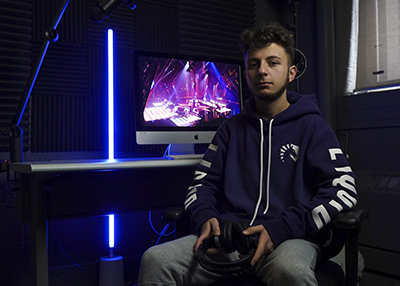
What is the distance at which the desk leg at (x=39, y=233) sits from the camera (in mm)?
1347

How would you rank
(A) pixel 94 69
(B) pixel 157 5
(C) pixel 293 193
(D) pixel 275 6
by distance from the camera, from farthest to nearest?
(D) pixel 275 6 → (B) pixel 157 5 → (A) pixel 94 69 → (C) pixel 293 193

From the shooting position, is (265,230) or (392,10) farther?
(392,10)

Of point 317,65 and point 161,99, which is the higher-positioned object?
point 317,65

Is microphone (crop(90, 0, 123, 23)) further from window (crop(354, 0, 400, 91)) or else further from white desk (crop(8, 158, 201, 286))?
window (crop(354, 0, 400, 91))

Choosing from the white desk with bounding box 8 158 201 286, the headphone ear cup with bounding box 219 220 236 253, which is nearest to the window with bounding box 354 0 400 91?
the white desk with bounding box 8 158 201 286

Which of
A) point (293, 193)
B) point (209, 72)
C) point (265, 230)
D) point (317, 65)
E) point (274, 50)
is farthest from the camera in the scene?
point (317, 65)

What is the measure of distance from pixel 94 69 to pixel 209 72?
2.30 feet

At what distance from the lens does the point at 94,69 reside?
2080 millimetres

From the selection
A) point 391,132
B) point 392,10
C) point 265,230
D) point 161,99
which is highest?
point 392,10

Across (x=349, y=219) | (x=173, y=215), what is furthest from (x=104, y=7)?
(x=349, y=219)

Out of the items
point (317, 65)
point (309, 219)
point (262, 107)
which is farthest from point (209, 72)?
point (309, 219)

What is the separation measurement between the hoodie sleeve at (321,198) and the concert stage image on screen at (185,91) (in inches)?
30.9

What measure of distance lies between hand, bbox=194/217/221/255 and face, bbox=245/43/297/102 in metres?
0.51

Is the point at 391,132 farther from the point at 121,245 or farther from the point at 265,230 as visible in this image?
the point at 121,245
